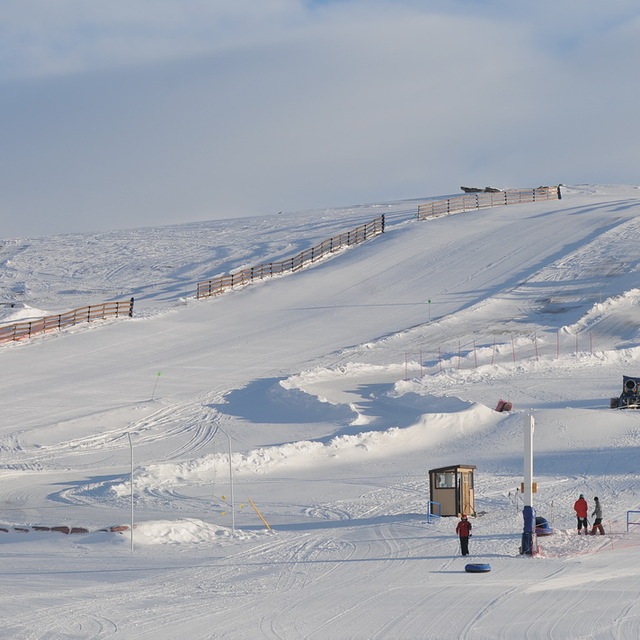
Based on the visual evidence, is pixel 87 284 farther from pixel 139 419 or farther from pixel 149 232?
pixel 139 419

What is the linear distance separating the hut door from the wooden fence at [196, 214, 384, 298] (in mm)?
33885

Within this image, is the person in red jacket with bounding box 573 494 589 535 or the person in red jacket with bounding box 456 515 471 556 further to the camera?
the person in red jacket with bounding box 573 494 589 535

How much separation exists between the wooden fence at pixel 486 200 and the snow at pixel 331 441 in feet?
37.9

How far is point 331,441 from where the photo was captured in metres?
30.8

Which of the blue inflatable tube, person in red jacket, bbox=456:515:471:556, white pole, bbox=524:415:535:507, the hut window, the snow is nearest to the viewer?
the snow

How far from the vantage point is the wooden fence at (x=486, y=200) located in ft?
272

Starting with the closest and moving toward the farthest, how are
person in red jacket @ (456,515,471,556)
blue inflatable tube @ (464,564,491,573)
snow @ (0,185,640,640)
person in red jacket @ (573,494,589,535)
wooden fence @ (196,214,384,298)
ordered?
snow @ (0,185,640,640) < blue inflatable tube @ (464,564,491,573) < person in red jacket @ (456,515,471,556) < person in red jacket @ (573,494,589,535) < wooden fence @ (196,214,384,298)

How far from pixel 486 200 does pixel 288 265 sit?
27645 mm

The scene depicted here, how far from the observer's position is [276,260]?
67.6 m

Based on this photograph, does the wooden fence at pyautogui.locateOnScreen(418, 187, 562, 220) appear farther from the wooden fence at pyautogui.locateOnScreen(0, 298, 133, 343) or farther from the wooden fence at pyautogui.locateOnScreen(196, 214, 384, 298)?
the wooden fence at pyautogui.locateOnScreen(0, 298, 133, 343)

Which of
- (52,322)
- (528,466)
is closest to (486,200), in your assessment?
(52,322)

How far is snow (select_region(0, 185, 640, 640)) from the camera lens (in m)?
16.6

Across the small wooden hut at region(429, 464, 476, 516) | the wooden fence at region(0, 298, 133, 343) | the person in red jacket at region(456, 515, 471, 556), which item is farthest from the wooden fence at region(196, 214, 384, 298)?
the person in red jacket at region(456, 515, 471, 556)

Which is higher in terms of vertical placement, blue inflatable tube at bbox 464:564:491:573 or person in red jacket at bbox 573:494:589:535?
person in red jacket at bbox 573:494:589:535
